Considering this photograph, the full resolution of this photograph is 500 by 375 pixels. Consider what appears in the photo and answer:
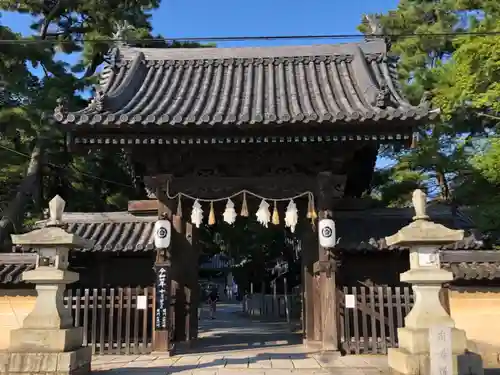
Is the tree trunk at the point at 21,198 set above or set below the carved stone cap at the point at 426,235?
above

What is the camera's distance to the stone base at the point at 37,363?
705 cm

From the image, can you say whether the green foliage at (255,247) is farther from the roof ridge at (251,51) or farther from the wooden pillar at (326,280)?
the wooden pillar at (326,280)

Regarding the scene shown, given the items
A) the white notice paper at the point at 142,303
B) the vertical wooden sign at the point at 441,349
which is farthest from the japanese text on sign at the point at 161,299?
the vertical wooden sign at the point at 441,349

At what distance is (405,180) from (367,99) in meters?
7.26

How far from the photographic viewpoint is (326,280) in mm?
10031

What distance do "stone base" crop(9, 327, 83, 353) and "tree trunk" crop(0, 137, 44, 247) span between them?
8.42 m

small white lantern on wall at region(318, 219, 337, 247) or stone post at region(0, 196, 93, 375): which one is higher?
small white lantern on wall at region(318, 219, 337, 247)

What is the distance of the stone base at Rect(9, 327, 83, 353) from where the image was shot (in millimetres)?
7203

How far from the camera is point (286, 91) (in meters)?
11.8

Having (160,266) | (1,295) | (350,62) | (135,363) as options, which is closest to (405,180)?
(350,62)

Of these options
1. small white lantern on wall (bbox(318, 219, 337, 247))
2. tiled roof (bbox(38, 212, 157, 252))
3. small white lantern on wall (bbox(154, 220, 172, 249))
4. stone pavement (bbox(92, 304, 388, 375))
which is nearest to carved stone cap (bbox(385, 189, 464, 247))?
stone pavement (bbox(92, 304, 388, 375))

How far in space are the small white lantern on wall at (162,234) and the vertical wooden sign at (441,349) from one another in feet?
19.3

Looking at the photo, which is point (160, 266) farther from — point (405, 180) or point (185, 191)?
point (405, 180)

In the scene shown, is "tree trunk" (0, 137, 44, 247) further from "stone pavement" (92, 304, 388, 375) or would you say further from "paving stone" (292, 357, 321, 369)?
"paving stone" (292, 357, 321, 369)
